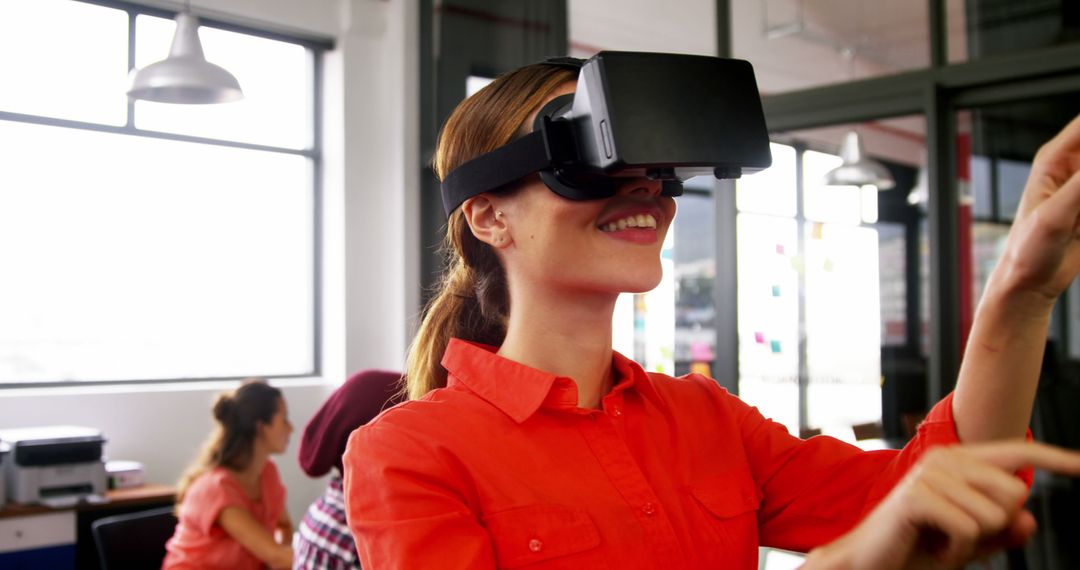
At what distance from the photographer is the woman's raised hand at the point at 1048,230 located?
0.83 metres

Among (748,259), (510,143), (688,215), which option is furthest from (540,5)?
(510,143)

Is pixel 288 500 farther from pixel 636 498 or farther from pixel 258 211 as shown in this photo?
pixel 636 498

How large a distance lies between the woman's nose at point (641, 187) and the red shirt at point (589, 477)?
0.22 m

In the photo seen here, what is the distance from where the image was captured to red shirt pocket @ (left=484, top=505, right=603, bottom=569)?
0.97m

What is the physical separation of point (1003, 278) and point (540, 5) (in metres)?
4.26

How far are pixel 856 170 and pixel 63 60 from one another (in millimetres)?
3944

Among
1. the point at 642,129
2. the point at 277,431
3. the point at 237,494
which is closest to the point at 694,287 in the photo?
the point at 277,431

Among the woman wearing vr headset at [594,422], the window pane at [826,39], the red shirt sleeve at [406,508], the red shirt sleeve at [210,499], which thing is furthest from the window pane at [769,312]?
the red shirt sleeve at [406,508]

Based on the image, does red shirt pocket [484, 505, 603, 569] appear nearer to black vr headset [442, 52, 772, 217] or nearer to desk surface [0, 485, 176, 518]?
black vr headset [442, 52, 772, 217]

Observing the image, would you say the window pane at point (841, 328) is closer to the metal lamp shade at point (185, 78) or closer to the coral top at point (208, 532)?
the coral top at point (208, 532)

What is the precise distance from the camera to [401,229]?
5.64 metres

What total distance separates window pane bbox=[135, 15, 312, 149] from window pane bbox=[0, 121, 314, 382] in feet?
0.37

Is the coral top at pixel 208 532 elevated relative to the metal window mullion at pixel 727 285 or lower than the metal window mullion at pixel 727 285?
lower

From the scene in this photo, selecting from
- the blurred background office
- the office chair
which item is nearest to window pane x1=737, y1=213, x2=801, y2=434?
the blurred background office
